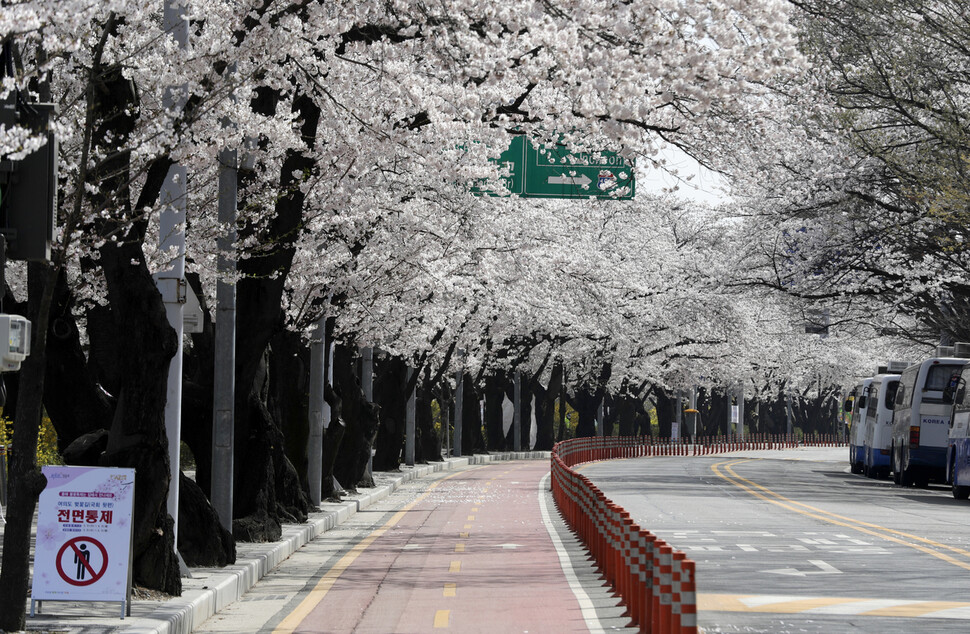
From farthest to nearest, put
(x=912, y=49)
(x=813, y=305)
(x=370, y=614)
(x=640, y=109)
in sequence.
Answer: (x=813, y=305) → (x=912, y=49) → (x=640, y=109) → (x=370, y=614)

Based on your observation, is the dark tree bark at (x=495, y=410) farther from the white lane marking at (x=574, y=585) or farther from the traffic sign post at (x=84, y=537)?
the traffic sign post at (x=84, y=537)

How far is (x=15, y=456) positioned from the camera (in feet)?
34.9

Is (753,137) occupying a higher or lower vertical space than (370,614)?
higher

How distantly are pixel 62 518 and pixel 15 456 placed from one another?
2.87 feet

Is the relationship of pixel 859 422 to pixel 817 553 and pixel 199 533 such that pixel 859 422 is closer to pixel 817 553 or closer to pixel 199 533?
pixel 817 553

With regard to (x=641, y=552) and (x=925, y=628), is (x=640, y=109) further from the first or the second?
(x=925, y=628)

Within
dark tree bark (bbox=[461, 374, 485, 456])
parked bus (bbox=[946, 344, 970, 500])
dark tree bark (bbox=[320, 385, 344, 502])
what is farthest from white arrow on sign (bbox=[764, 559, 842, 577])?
dark tree bark (bbox=[461, 374, 485, 456])

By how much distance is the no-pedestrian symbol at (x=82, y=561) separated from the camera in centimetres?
1127

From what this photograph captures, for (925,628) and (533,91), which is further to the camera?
(533,91)

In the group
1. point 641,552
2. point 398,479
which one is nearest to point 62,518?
point 641,552

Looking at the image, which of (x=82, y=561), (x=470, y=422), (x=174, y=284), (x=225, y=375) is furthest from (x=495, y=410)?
(x=82, y=561)

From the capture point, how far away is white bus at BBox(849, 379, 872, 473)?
162 ft

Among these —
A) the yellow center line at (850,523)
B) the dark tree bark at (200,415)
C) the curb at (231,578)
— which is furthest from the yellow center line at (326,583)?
the yellow center line at (850,523)

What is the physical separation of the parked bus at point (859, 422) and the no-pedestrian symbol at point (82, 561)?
4031 centimetres
